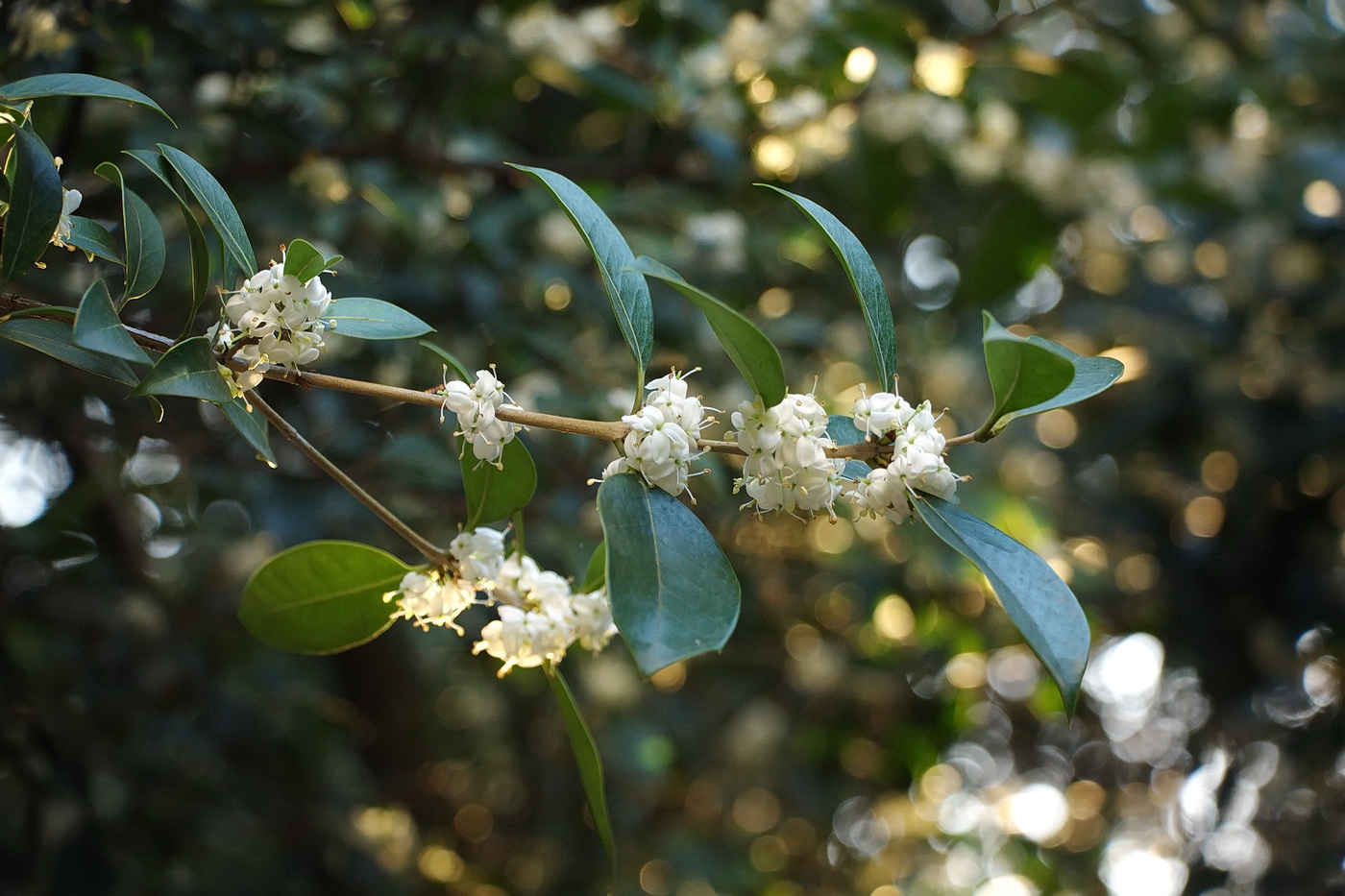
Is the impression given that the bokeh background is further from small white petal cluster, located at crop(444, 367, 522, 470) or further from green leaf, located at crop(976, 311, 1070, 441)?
green leaf, located at crop(976, 311, 1070, 441)

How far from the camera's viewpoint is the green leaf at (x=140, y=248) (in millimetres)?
753

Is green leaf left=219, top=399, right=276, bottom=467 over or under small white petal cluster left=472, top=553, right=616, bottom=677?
over

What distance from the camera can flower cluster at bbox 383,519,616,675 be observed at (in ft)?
2.56

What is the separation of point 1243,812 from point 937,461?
250 centimetres

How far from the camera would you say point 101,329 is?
0.57m

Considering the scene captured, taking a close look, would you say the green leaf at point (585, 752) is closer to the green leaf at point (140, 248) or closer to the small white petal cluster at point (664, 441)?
the small white petal cluster at point (664, 441)

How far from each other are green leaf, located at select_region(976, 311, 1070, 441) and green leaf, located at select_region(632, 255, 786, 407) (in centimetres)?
13

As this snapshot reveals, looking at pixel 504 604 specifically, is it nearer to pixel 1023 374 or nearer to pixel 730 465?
pixel 1023 374

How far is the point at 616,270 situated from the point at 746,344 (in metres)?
0.14

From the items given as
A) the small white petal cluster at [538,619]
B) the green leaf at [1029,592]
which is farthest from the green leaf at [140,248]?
the green leaf at [1029,592]

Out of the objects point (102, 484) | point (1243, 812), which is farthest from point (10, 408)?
point (1243, 812)

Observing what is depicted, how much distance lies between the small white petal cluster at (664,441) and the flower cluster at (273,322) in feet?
0.73

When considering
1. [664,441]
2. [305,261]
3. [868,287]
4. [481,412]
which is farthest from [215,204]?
[868,287]

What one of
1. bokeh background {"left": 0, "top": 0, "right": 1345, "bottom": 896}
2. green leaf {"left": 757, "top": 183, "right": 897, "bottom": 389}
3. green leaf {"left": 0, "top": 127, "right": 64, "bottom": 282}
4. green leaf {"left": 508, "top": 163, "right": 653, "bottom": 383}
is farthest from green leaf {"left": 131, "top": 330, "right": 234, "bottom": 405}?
bokeh background {"left": 0, "top": 0, "right": 1345, "bottom": 896}
